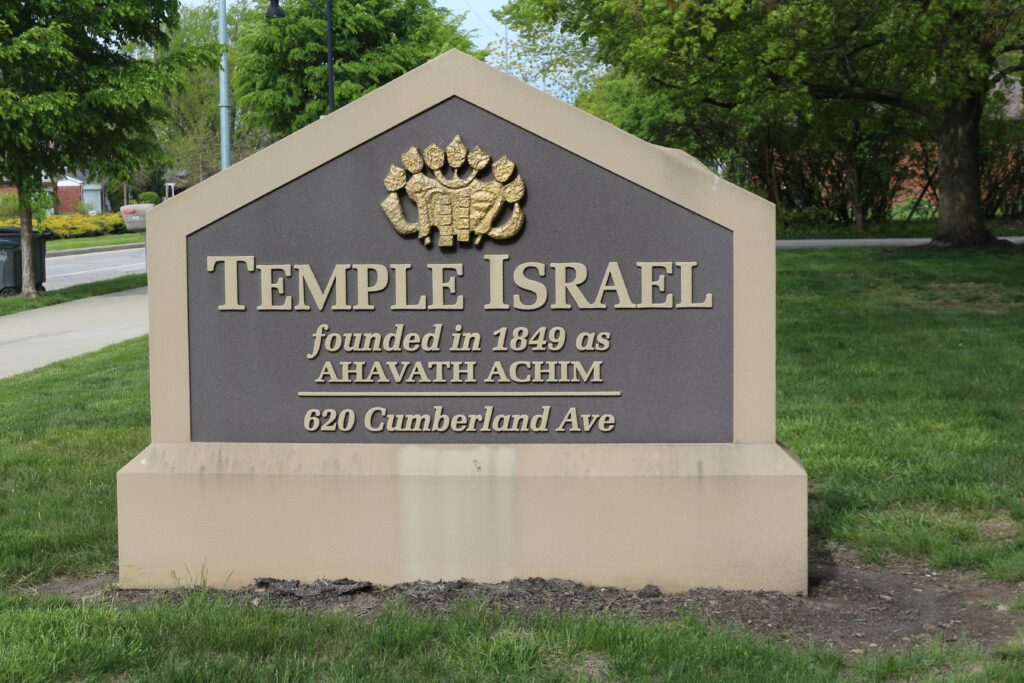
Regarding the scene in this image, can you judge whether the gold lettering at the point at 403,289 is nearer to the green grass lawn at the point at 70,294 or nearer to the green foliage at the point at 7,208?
the green grass lawn at the point at 70,294

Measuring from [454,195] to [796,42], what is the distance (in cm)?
1195

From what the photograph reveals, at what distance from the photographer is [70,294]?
21156 mm

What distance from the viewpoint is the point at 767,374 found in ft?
16.1

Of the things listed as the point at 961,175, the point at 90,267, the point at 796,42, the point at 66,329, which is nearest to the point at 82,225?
the point at 90,267

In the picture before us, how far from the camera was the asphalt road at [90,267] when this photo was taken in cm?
2683

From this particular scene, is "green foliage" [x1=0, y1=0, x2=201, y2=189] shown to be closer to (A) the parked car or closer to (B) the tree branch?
(A) the parked car

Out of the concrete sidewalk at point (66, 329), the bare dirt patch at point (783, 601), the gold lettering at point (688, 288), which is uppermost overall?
the gold lettering at point (688, 288)

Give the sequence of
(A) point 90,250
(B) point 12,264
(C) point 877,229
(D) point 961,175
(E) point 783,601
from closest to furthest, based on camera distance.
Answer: (E) point 783,601 < (B) point 12,264 < (D) point 961,175 < (C) point 877,229 < (A) point 90,250

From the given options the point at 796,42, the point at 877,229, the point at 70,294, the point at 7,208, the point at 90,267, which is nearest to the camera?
the point at 796,42

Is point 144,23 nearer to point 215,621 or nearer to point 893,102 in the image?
point 893,102

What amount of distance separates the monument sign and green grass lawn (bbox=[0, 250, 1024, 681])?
1.63ft

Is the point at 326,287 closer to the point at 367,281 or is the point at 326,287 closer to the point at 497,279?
the point at 367,281

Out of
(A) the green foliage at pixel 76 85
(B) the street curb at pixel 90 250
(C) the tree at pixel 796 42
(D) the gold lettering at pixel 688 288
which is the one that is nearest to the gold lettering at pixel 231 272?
(D) the gold lettering at pixel 688 288

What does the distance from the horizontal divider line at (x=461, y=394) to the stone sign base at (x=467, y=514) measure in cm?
21
